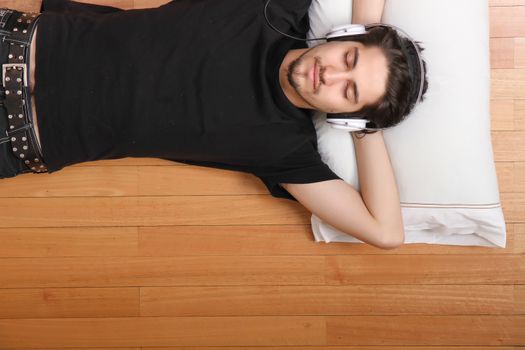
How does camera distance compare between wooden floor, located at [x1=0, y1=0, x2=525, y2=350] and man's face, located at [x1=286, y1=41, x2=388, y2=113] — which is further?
wooden floor, located at [x1=0, y1=0, x2=525, y2=350]

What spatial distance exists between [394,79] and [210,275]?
0.86 m

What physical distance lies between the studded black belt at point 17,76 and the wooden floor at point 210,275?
0.29 metres

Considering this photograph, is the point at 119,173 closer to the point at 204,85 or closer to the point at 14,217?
the point at 14,217

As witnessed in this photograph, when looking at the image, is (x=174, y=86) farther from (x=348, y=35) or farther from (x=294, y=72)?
(x=348, y=35)

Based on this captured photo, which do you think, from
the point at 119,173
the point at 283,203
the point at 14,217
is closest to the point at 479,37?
the point at 283,203

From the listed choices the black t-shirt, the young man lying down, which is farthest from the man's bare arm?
the black t-shirt

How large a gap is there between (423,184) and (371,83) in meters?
0.34

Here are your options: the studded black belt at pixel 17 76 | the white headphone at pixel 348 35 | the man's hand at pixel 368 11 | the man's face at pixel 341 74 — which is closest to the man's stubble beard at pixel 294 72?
the man's face at pixel 341 74

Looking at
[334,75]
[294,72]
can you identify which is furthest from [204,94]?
[334,75]

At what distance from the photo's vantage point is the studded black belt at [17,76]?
128 centimetres

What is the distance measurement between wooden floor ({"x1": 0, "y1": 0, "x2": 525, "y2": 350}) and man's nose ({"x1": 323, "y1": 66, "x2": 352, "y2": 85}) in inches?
19.5

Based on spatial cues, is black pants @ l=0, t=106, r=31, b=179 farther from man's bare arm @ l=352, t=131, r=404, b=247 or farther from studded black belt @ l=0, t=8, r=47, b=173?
man's bare arm @ l=352, t=131, r=404, b=247

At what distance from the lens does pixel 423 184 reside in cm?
135

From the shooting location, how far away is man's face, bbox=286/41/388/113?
122 centimetres
